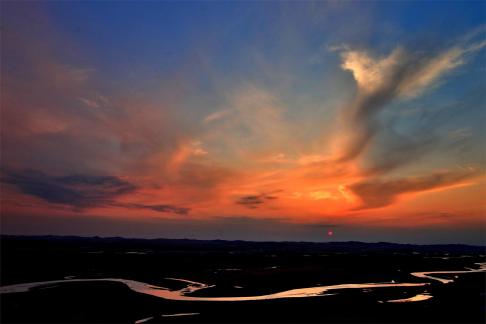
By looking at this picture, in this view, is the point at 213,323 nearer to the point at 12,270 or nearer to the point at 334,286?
the point at 334,286

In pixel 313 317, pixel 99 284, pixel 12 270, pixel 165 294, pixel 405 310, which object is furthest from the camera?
pixel 12 270

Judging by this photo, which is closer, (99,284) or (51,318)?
(51,318)

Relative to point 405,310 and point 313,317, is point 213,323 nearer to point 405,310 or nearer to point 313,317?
point 313,317

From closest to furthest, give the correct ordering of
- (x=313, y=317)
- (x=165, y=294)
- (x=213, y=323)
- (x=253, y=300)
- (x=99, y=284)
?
(x=213, y=323), (x=313, y=317), (x=253, y=300), (x=165, y=294), (x=99, y=284)

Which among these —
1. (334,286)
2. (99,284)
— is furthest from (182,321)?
(334,286)

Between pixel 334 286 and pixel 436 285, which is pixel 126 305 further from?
pixel 436 285

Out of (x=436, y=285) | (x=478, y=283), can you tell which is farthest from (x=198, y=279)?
(x=478, y=283)

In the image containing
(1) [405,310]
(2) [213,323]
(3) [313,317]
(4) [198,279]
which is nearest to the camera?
(2) [213,323]

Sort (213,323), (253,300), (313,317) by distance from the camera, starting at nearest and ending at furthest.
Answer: (213,323), (313,317), (253,300)

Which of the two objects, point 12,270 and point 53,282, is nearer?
point 53,282
